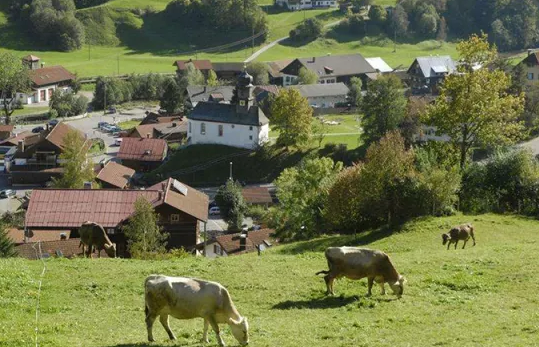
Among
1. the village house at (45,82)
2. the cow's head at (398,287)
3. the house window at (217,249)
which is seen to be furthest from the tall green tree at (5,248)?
the village house at (45,82)

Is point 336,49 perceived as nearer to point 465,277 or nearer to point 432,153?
point 432,153

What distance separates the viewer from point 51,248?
3788cm

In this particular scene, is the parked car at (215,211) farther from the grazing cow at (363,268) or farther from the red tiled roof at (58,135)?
the grazing cow at (363,268)

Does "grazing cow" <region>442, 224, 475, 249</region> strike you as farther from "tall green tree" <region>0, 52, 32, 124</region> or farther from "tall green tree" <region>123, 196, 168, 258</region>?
"tall green tree" <region>0, 52, 32, 124</region>

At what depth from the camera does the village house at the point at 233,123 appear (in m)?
80.6

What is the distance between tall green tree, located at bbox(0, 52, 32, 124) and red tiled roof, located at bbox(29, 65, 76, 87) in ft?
6.82

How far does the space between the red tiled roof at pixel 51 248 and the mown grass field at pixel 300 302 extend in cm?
1360

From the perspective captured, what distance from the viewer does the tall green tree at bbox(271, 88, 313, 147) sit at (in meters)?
78.4

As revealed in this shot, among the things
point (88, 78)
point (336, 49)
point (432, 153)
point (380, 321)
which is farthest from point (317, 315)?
point (336, 49)

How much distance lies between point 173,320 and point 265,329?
2.43 metres

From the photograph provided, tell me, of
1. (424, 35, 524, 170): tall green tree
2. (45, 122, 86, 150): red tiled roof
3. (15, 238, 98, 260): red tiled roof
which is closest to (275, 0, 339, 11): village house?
(45, 122, 86, 150): red tiled roof

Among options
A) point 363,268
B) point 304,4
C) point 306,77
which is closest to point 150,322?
point 363,268

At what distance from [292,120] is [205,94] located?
30.6 meters

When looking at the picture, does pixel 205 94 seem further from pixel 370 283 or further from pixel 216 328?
pixel 216 328
